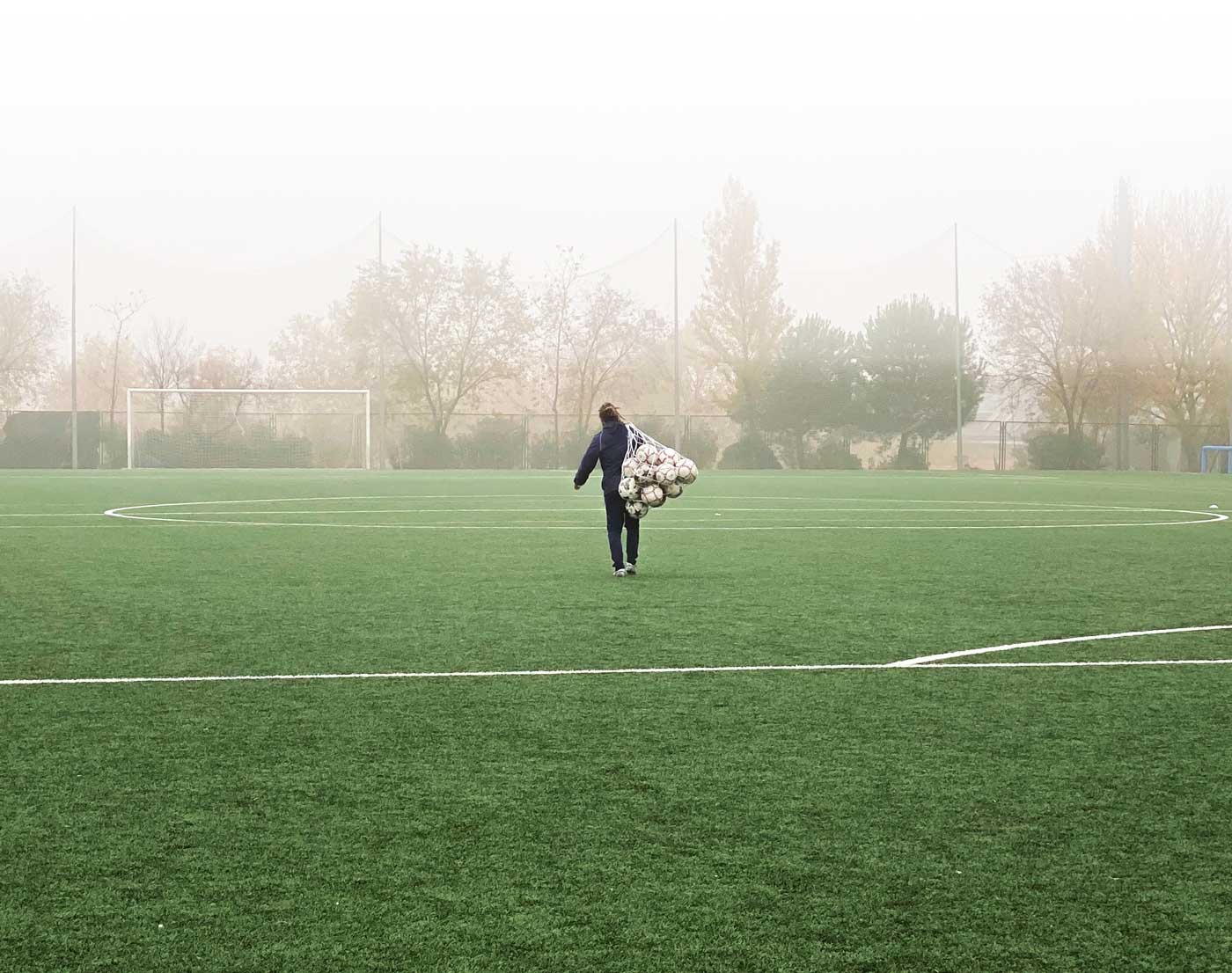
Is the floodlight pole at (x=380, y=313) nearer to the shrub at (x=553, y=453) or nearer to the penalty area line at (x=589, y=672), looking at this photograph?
the shrub at (x=553, y=453)

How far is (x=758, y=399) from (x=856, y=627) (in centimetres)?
5092

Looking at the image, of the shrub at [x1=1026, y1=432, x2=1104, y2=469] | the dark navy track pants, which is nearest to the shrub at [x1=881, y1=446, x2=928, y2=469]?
the shrub at [x1=1026, y1=432, x2=1104, y2=469]

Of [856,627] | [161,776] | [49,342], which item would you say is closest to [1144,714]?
[856,627]

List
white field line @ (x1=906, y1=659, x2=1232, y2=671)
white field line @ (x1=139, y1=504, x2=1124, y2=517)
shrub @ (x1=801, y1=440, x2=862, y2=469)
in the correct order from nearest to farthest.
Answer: white field line @ (x1=906, y1=659, x2=1232, y2=671), white field line @ (x1=139, y1=504, x2=1124, y2=517), shrub @ (x1=801, y1=440, x2=862, y2=469)

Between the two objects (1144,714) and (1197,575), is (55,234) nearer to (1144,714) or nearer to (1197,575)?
(1197,575)

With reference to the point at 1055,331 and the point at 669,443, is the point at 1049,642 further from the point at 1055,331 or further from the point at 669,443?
the point at 1055,331

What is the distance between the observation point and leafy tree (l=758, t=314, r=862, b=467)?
2333 inches

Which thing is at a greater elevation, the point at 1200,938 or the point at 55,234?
the point at 55,234

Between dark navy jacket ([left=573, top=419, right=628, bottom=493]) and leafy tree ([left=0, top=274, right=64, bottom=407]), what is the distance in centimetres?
6158

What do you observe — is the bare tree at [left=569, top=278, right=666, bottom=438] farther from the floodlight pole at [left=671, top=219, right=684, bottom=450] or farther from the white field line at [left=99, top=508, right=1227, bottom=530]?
the white field line at [left=99, top=508, right=1227, bottom=530]

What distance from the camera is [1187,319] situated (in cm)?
6159

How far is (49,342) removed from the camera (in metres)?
69.5

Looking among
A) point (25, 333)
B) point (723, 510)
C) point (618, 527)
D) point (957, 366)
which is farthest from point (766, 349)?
point (618, 527)

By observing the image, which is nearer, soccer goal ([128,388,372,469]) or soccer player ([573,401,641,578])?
soccer player ([573,401,641,578])
